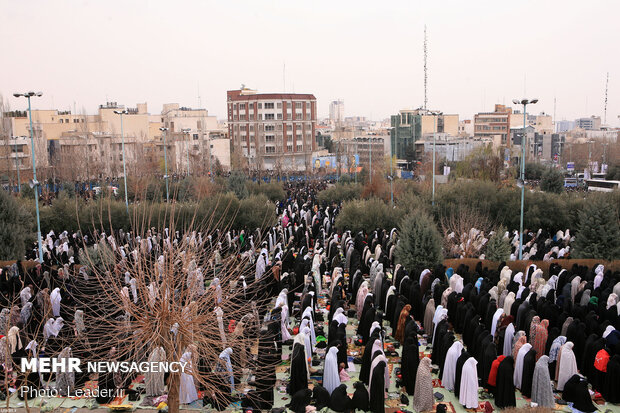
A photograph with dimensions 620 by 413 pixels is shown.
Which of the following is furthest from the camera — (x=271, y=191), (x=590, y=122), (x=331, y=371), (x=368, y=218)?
(x=590, y=122)

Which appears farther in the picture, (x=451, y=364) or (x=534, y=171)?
(x=534, y=171)

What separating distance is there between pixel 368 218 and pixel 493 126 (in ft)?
222

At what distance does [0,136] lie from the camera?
3569cm

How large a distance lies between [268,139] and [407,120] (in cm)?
1986

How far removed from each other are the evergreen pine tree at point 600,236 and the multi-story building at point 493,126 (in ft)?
217

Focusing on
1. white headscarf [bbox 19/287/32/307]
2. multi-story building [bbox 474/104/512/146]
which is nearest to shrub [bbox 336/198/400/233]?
white headscarf [bbox 19/287/32/307]

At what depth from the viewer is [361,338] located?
36.8ft

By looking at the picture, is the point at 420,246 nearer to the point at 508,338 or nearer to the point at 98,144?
the point at 508,338

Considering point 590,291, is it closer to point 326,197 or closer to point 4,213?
point 4,213

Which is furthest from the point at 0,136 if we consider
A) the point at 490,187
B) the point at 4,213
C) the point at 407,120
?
the point at 407,120

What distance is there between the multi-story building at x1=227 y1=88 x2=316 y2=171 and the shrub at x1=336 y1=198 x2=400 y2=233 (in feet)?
129

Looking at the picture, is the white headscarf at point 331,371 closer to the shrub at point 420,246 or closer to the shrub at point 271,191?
the shrub at point 420,246

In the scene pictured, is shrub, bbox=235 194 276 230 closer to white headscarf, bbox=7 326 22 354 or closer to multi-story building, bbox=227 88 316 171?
white headscarf, bbox=7 326 22 354

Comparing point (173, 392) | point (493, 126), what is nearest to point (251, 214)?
point (173, 392)
